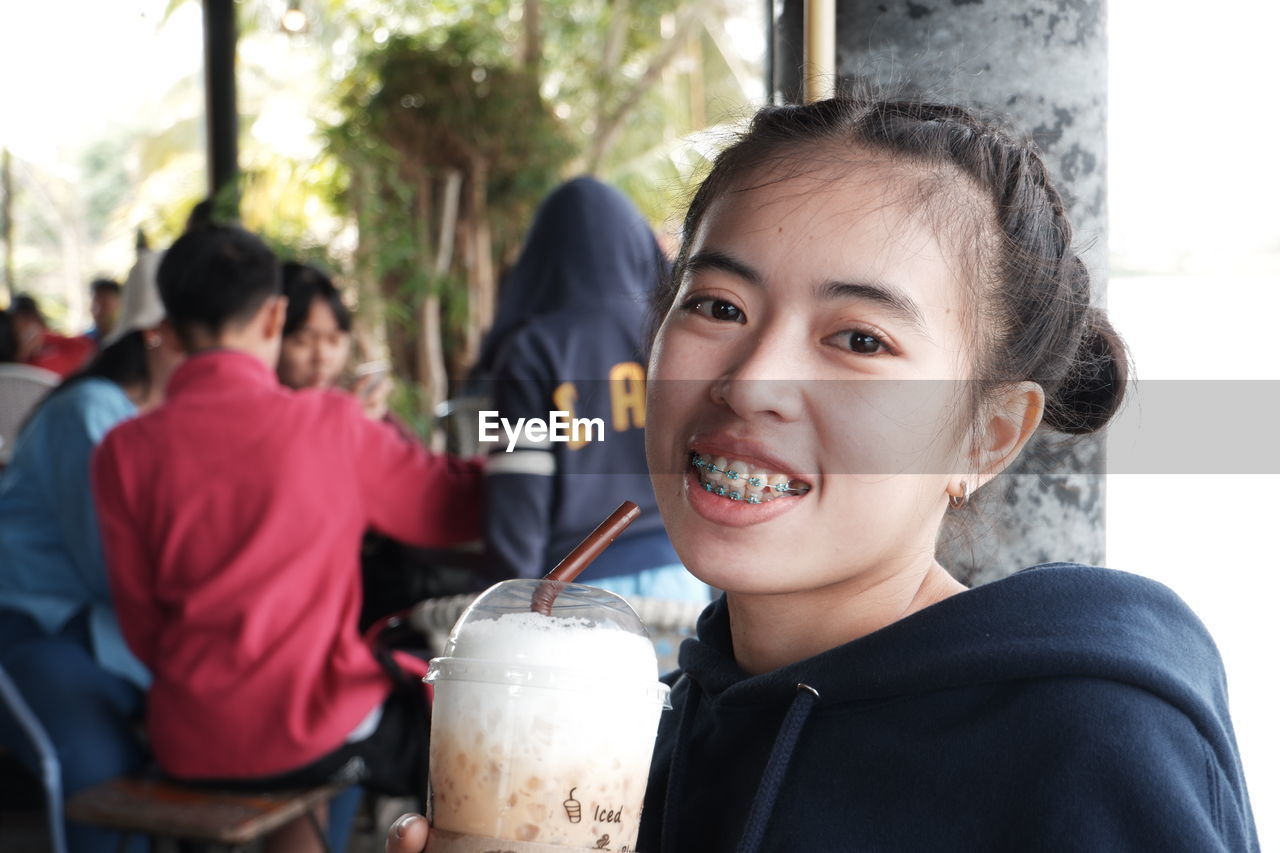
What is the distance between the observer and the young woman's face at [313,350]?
402 cm

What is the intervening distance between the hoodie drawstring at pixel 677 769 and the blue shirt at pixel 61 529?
2450mm

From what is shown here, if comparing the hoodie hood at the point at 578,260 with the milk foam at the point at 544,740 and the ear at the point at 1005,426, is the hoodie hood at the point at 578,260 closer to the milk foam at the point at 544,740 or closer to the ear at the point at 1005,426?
the ear at the point at 1005,426

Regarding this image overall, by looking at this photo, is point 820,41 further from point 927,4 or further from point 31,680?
point 31,680

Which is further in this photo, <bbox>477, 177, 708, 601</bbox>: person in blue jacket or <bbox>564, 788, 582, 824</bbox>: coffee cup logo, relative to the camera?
<bbox>477, 177, 708, 601</bbox>: person in blue jacket

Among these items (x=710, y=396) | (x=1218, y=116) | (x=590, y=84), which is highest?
(x=590, y=84)

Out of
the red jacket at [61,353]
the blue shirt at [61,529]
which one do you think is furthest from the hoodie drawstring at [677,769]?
the red jacket at [61,353]

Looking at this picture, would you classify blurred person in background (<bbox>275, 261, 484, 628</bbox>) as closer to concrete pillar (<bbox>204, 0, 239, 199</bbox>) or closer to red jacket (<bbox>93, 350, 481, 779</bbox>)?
red jacket (<bbox>93, 350, 481, 779</bbox>)

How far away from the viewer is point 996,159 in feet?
3.50

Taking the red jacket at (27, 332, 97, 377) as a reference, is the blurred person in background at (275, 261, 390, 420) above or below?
above

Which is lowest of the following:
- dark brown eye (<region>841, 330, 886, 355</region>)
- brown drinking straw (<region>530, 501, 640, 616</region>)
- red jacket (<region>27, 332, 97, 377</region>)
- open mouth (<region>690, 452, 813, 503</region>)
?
red jacket (<region>27, 332, 97, 377</region>)

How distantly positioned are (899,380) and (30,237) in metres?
16.1

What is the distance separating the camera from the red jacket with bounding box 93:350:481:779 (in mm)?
2781

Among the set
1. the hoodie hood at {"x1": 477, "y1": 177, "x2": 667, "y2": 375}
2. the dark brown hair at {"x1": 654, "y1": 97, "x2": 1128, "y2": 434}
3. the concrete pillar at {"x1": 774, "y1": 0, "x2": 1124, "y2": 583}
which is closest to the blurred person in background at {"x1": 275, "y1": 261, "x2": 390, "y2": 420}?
the hoodie hood at {"x1": 477, "y1": 177, "x2": 667, "y2": 375}

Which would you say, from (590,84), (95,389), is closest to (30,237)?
(590,84)
